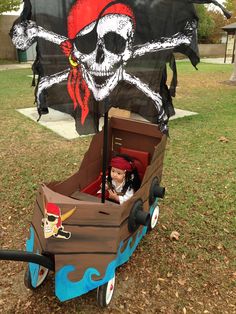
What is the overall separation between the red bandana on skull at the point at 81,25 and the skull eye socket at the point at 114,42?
14 cm

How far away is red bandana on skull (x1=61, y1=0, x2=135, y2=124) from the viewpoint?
2.13 m

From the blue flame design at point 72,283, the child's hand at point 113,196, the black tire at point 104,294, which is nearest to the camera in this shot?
the blue flame design at point 72,283

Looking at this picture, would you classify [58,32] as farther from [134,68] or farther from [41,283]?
[41,283]

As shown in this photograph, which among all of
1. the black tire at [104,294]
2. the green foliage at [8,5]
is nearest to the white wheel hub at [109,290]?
the black tire at [104,294]

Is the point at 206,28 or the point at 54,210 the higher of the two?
the point at 206,28

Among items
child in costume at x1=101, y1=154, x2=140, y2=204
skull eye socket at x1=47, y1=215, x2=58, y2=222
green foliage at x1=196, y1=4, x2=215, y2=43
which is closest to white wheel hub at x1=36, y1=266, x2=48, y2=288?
skull eye socket at x1=47, y1=215, x2=58, y2=222

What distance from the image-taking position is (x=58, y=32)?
90.8 inches

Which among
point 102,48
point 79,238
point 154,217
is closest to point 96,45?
point 102,48

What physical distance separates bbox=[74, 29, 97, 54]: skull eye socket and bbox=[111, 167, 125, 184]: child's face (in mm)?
1389

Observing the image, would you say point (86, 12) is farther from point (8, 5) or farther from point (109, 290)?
point (8, 5)

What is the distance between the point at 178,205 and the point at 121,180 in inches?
47.5

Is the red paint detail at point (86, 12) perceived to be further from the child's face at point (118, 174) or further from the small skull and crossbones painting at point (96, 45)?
the child's face at point (118, 174)

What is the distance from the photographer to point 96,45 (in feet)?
7.22

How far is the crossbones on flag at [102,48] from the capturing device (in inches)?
85.4
